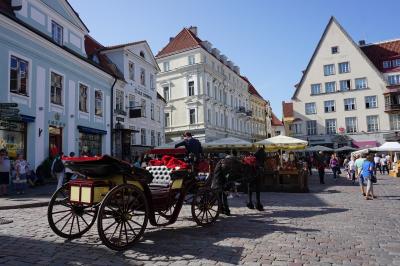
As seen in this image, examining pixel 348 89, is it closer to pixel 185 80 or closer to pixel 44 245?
pixel 185 80

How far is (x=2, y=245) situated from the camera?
579 centimetres

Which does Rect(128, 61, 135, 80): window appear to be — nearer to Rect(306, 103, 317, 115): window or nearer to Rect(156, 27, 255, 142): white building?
Rect(156, 27, 255, 142): white building

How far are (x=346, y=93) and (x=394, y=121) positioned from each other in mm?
6744

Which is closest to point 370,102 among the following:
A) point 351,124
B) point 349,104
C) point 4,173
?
point 349,104

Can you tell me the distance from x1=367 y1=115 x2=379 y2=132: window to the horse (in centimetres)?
4228

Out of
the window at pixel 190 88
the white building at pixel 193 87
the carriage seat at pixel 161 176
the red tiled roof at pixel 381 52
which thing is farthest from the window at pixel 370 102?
the carriage seat at pixel 161 176

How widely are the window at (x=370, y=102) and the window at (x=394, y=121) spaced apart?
2.32 metres

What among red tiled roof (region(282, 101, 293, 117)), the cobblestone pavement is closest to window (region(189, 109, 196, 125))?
red tiled roof (region(282, 101, 293, 117))

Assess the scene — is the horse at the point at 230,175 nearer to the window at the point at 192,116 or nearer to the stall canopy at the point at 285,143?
the stall canopy at the point at 285,143

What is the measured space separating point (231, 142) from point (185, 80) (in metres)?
24.7

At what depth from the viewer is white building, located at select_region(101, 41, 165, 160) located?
26.0 metres

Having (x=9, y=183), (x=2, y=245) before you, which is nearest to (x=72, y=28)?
(x=9, y=183)

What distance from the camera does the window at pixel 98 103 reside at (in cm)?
2342

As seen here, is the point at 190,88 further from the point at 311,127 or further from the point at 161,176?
the point at 161,176
